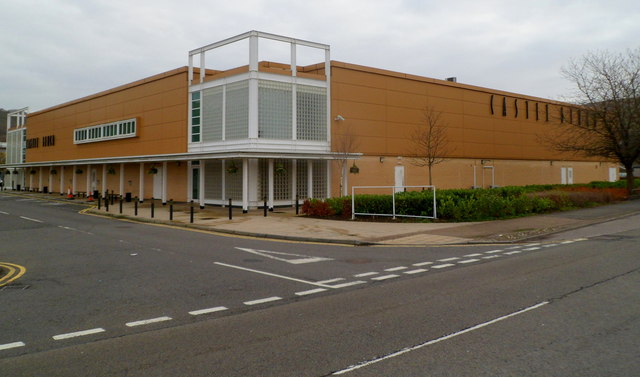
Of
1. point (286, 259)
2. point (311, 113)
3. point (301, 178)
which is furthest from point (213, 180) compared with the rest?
point (286, 259)

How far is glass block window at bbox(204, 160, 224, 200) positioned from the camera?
2891cm

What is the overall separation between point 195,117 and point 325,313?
25.4 m

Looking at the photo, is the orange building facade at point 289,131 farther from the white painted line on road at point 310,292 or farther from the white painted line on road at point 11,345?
the white painted line on road at point 11,345

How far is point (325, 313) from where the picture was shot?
249 inches

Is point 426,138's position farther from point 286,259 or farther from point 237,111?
point 286,259

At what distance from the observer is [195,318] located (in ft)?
20.2

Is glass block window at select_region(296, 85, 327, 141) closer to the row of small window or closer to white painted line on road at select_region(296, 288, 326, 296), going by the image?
the row of small window

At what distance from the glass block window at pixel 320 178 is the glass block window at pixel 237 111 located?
5155 mm

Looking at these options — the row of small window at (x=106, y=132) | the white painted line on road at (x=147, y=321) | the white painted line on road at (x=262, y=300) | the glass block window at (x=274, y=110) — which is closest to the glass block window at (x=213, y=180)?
the glass block window at (x=274, y=110)

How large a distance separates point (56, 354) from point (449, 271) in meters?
7.11

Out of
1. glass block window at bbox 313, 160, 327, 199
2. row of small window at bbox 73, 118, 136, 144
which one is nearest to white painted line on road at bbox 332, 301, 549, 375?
glass block window at bbox 313, 160, 327, 199

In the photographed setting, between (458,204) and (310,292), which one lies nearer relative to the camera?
(310,292)

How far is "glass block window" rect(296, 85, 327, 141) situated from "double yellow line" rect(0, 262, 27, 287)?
60.1ft

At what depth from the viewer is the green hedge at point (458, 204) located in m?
18.7
